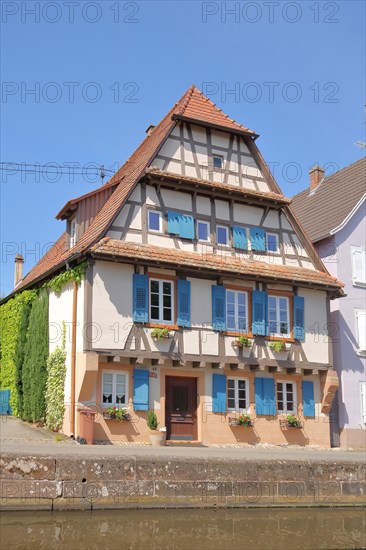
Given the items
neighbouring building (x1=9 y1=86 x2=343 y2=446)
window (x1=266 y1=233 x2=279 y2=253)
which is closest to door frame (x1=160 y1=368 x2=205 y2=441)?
neighbouring building (x1=9 y1=86 x2=343 y2=446)

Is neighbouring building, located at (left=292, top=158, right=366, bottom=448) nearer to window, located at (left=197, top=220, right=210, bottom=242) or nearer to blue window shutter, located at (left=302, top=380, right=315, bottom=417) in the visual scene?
blue window shutter, located at (left=302, top=380, right=315, bottom=417)

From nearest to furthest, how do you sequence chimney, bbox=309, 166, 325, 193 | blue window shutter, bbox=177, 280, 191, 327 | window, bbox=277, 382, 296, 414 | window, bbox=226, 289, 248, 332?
blue window shutter, bbox=177, 280, 191, 327, window, bbox=226, 289, 248, 332, window, bbox=277, 382, 296, 414, chimney, bbox=309, 166, 325, 193

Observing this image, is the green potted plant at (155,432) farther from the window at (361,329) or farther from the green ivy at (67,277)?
the window at (361,329)

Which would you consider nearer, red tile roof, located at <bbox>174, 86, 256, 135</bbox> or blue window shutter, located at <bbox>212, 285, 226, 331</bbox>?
blue window shutter, located at <bbox>212, 285, 226, 331</bbox>

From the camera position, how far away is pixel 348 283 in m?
27.1

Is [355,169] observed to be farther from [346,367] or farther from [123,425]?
[123,425]

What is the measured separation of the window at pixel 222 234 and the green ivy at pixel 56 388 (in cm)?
565

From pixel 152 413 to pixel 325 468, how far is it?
23.0 ft

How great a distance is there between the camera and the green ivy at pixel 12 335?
24872mm

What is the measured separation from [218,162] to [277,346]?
6.35 metres

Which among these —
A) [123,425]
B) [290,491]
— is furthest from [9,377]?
[290,491]

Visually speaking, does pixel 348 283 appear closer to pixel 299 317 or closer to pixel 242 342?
pixel 299 317

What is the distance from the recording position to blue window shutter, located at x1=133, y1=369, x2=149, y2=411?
20875 millimetres

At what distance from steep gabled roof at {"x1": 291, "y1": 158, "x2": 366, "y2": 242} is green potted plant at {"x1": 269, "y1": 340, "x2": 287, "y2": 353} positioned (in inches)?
233
